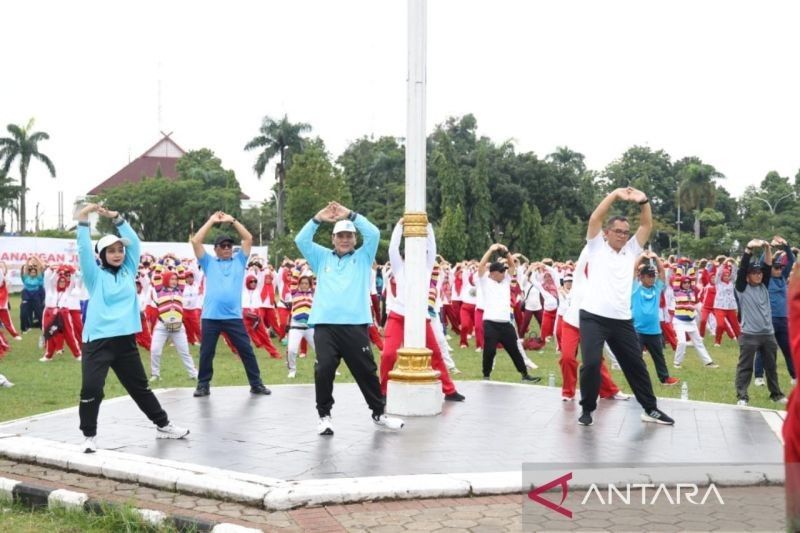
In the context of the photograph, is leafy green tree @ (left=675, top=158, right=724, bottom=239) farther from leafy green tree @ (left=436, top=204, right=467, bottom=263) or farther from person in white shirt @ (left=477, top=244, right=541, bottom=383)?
person in white shirt @ (left=477, top=244, right=541, bottom=383)

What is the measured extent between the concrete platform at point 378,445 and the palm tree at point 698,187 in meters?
58.2

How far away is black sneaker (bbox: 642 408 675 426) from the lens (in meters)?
8.20

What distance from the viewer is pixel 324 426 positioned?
7590mm

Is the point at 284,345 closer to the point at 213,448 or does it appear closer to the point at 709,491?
the point at 213,448

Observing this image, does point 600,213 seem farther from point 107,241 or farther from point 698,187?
point 698,187

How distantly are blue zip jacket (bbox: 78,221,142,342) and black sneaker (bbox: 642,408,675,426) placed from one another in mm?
4910

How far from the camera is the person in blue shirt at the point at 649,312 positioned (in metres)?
11.7

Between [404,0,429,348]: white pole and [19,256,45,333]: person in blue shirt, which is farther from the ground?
[404,0,429,348]: white pole

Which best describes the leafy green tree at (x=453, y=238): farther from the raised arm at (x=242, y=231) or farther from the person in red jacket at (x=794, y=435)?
the person in red jacket at (x=794, y=435)

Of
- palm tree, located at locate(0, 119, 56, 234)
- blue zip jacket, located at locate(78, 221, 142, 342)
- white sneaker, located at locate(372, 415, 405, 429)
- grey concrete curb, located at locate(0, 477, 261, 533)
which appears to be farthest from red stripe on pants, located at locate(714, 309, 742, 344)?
palm tree, located at locate(0, 119, 56, 234)

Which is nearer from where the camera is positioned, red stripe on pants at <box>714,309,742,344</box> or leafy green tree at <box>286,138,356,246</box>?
red stripe on pants at <box>714,309,742,344</box>

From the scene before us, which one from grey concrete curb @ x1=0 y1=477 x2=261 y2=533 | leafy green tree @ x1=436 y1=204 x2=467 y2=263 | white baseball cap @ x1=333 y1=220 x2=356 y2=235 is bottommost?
grey concrete curb @ x1=0 y1=477 x2=261 y2=533

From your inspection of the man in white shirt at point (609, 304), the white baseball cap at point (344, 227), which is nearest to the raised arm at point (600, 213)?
the man in white shirt at point (609, 304)

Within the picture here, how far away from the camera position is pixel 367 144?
210ft
